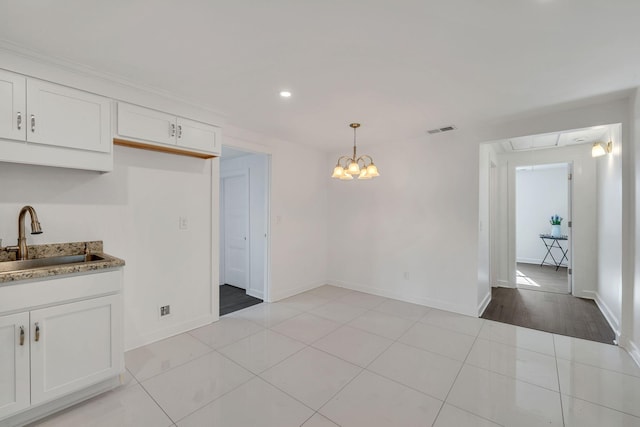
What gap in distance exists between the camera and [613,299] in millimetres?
3254

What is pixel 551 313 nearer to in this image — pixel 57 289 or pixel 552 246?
pixel 552 246

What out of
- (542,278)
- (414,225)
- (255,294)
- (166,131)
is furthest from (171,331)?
(542,278)

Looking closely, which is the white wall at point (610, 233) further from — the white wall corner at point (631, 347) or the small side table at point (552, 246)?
the small side table at point (552, 246)

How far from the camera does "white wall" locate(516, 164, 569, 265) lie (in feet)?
22.8

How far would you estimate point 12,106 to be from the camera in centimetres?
189

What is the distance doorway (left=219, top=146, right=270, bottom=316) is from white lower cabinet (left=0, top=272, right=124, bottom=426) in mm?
1876

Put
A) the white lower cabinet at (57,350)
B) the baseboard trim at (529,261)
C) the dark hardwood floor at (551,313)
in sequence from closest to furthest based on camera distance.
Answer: the white lower cabinet at (57,350) < the dark hardwood floor at (551,313) < the baseboard trim at (529,261)

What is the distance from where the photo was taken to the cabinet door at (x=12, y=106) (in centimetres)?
186

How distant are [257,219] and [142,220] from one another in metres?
1.88

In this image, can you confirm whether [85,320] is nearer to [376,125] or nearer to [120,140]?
[120,140]

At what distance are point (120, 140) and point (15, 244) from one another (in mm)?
1103

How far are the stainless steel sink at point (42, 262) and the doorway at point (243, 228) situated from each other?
6.21ft

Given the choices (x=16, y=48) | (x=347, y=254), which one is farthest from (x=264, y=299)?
(x=16, y=48)

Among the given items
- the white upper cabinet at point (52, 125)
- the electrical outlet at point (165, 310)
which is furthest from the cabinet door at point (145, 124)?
the electrical outlet at point (165, 310)
